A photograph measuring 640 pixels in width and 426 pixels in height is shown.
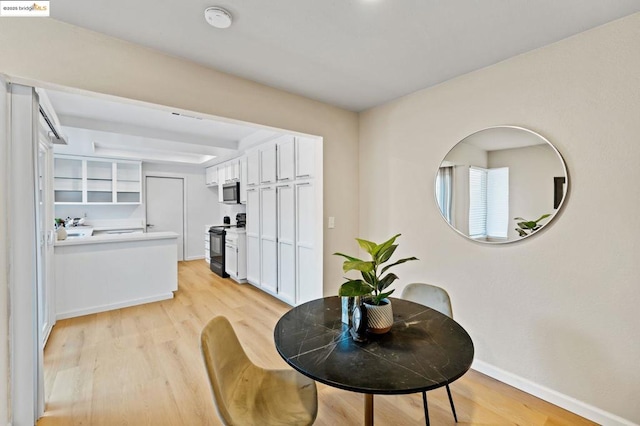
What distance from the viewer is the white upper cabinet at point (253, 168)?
13.8ft

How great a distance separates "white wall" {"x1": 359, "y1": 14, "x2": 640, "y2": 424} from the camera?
63.1 inches

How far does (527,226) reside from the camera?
1.97 meters

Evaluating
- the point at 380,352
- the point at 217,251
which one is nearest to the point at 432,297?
the point at 380,352

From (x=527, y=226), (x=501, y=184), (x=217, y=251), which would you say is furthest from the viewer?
(x=217, y=251)

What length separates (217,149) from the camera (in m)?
4.87

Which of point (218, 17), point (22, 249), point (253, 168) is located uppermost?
point (218, 17)

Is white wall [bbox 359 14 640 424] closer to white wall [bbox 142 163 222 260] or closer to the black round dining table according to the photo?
the black round dining table

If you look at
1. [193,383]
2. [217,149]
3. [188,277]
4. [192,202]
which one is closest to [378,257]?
[193,383]

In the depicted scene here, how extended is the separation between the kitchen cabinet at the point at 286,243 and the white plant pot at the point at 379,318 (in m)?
2.24

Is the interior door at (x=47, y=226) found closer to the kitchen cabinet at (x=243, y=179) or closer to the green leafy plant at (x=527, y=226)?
the kitchen cabinet at (x=243, y=179)

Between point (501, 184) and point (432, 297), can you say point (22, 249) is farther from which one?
point (501, 184)

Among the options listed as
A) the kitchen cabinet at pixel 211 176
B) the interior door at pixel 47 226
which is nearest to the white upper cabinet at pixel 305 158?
the interior door at pixel 47 226

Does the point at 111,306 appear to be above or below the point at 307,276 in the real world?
below

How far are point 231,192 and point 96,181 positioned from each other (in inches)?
111
